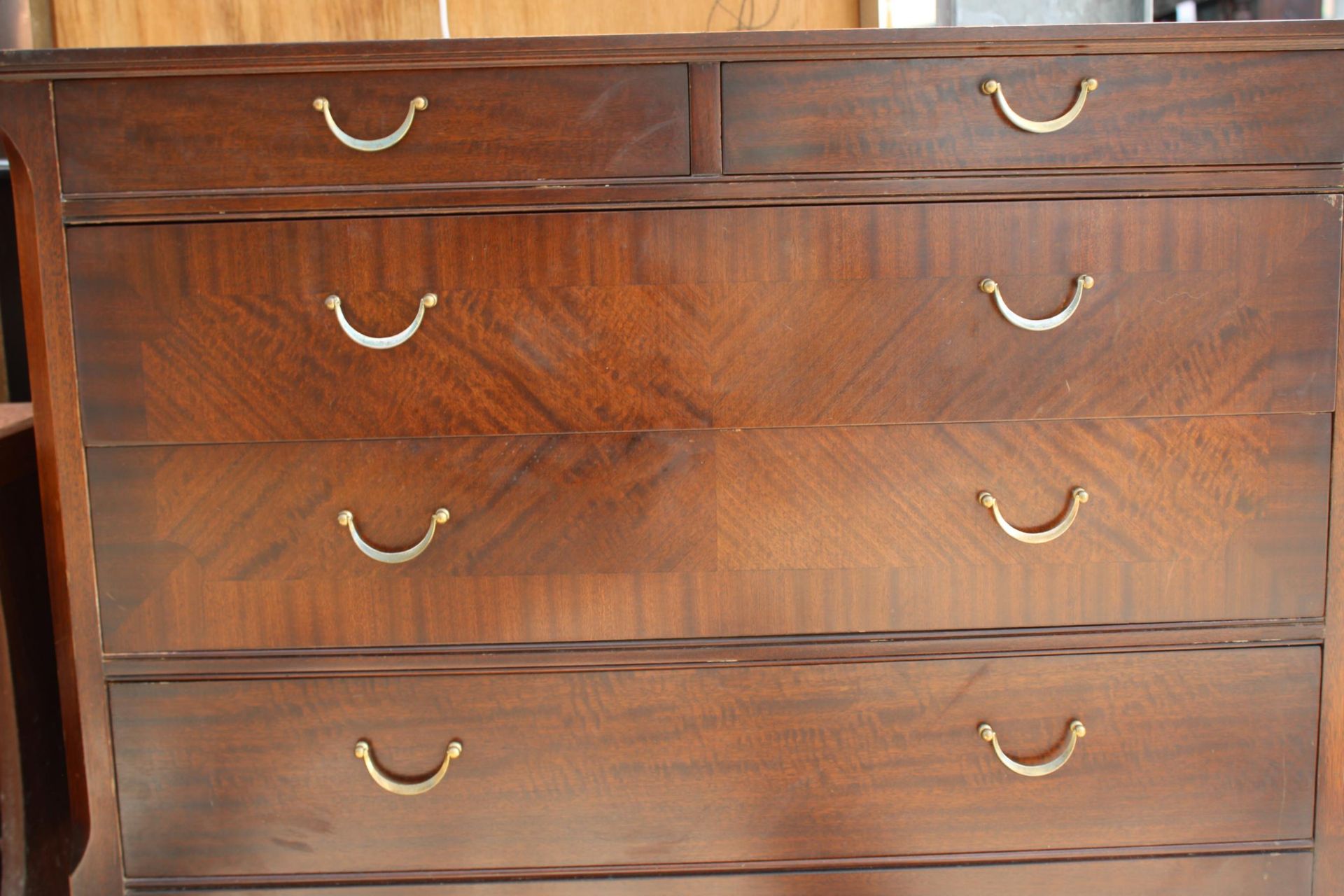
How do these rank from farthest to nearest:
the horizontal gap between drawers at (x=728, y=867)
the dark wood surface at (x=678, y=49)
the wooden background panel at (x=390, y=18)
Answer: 1. the wooden background panel at (x=390, y=18)
2. the horizontal gap between drawers at (x=728, y=867)
3. the dark wood surface at (x=678, y=49)

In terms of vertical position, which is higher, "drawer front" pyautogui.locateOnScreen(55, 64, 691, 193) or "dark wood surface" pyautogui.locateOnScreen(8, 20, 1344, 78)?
"dark wood surface" pyautogui.locateOnScreen(8, 20, 1344, 78)

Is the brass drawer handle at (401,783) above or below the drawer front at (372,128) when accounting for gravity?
below

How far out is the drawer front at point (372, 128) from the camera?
0.91 metres

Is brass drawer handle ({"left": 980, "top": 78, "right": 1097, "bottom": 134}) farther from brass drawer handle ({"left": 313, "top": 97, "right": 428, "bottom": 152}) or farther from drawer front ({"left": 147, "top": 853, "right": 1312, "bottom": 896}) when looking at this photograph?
drawer front ({"left": 147, "top": 853, "right": 1312, "bottom": 896})

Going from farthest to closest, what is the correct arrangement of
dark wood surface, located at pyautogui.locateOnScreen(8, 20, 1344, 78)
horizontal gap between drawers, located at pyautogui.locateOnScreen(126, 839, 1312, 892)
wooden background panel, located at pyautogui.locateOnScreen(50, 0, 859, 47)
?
wooden background panel, located at pyautogui.locateOnScreen(50, 0, 859, 47) → horizontal gap between drawers, located at pyautogui.locateOnScreen(126, 839, 1312, 892) → dark wood surface, located at pyautogui.locateOnScreen(8, 20, 1344, 78)

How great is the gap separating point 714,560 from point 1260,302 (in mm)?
634

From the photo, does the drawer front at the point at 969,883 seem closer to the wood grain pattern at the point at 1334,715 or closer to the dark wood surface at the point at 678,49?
the wood grain pattern at the point at 1334,715

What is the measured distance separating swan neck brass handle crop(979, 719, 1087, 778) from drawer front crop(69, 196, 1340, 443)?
34 centimetres

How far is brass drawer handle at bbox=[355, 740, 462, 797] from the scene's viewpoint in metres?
0.98

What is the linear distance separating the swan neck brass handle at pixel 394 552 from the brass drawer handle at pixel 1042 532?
574 mm

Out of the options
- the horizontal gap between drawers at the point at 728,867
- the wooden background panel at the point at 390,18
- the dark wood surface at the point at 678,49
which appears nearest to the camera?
the dark wood surface at the point at 678,49

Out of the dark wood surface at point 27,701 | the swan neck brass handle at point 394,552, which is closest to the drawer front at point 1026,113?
the swan neck brass handle at point 394,552

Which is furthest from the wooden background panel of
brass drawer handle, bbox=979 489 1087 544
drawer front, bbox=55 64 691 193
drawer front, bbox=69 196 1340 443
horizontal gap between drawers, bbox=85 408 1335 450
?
brass drawer handle, bbox=979 489 1087 544

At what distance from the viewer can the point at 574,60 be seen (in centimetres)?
90
